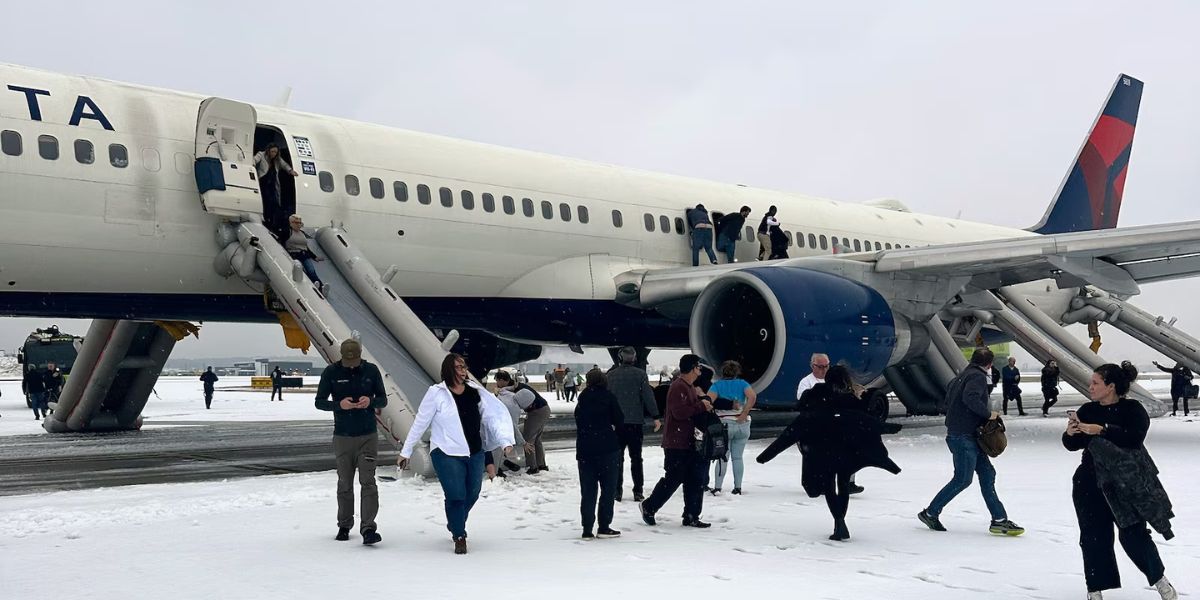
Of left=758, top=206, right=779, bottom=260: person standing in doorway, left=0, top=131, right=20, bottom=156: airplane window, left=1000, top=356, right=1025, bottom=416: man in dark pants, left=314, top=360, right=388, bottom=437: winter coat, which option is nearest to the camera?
left=314, top=360, right=388, bottom=437: winter coat

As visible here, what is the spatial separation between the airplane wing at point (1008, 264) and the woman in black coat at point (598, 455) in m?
6.55

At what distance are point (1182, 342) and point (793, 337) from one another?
9571 mm

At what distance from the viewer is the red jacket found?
697cm

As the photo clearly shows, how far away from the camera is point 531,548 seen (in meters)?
6.19

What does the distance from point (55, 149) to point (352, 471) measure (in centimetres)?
533

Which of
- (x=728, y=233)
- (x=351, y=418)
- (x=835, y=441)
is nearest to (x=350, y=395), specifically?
(x=351, y=418)

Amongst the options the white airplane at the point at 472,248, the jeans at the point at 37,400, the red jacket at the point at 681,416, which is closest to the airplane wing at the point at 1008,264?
the white airplane at the point at 472,248

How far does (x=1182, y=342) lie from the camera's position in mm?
17328

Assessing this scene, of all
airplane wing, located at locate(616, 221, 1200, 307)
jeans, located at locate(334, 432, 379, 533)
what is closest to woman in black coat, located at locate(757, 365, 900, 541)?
jeans, located at locate(334, 432, 379, 533)

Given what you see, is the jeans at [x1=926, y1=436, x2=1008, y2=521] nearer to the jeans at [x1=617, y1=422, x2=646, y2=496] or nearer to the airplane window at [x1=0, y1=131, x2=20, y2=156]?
the jeans at [x1=617, y1=422, x2=646, y2=496]

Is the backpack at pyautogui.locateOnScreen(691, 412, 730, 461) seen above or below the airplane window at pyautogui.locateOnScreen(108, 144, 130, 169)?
below

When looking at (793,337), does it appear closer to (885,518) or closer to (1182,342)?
(885,518)

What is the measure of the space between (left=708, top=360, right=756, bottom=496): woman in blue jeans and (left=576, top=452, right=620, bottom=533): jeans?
204 cm

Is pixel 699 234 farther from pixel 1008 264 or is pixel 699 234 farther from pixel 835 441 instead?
pixel 835 441
